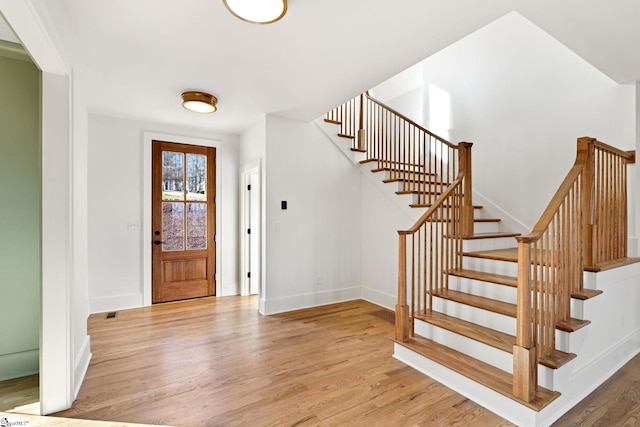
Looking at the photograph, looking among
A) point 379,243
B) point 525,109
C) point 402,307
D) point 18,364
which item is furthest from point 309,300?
point 525,109

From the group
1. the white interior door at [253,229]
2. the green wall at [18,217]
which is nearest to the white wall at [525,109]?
the white interior door at [253,229]

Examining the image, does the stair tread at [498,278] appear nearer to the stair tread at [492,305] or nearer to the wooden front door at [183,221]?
the stair tread at [492,305]

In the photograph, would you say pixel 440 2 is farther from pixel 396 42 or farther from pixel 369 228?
pixel 369 228

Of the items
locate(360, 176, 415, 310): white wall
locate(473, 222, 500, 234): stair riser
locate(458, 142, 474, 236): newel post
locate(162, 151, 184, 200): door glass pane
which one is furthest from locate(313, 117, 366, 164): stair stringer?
locate(162, 151, 184, 200): door glass pane

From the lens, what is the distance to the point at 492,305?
2.52 metres

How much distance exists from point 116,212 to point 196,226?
1.02m

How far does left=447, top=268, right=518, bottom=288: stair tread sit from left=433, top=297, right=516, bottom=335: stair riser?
0.28 metres

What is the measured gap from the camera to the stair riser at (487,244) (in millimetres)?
3254

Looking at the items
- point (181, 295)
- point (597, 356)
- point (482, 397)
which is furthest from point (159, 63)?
point (597, 356)

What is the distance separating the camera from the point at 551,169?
3574 millimetres

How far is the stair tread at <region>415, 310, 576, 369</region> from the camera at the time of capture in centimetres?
200

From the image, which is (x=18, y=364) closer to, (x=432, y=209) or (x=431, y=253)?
(x=431, y=253)

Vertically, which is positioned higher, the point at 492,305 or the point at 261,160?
the point at 261,160

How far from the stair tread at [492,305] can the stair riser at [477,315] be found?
0.18 feet
